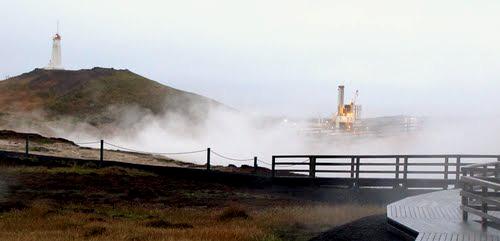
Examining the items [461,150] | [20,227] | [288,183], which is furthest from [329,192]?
[461,150]

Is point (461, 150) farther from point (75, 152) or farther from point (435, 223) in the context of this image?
point (435, 223)

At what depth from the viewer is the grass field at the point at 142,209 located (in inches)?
549

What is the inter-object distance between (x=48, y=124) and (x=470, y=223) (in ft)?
223

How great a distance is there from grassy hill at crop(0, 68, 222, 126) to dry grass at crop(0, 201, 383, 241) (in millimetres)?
60361

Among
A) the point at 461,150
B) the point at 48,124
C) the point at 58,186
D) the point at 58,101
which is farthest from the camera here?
the point at 461,150

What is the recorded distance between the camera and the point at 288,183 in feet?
82.1

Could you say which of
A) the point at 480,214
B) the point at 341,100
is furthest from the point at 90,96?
the point at 480,214

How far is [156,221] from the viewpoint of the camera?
15.7 m

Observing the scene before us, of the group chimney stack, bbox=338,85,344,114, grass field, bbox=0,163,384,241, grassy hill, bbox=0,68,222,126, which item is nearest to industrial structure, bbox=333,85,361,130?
chimney stack, bbox=338,85,344,114

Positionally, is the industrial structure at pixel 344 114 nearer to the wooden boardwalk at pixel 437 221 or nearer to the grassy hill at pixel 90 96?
the grassy hill at pixel 90 96

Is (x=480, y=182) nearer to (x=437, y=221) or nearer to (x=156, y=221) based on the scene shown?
(x=437, y=221)

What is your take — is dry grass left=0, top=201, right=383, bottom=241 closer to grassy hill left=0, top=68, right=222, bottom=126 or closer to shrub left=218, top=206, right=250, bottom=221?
shrub left=218, top=206, right=250, bottom=221

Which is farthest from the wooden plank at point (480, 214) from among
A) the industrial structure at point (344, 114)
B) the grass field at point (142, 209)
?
the industrial structure at point (344, 114)

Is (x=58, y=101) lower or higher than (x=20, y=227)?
higher
